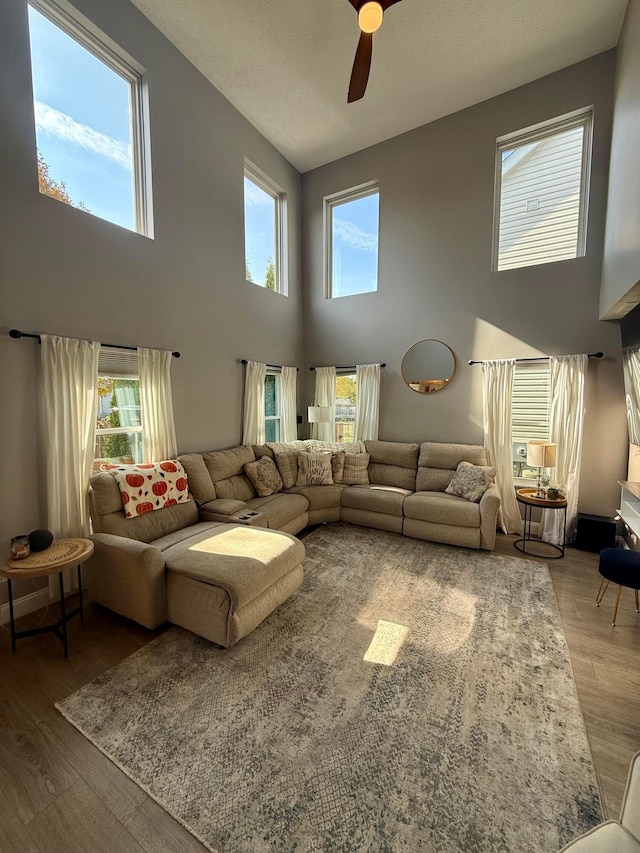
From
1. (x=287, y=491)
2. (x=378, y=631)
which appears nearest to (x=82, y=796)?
(x=378, y=631)

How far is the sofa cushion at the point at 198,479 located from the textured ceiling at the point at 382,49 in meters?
4.10

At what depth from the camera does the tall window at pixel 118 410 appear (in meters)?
3.10

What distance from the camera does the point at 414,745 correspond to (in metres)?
1.59

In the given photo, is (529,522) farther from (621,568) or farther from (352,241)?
(352,241)

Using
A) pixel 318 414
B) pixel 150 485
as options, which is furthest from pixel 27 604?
pixel 318 414

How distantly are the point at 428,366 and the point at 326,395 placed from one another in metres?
1.62

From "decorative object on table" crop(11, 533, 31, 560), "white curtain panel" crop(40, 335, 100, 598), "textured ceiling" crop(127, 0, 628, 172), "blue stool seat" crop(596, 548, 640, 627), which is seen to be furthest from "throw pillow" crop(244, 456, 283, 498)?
"textured ceiling" crop(127, 0, 628, 172)

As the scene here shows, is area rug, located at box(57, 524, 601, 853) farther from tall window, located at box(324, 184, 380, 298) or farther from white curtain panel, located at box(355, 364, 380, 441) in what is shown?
tall window, located at box(324, 184, 380, 298)

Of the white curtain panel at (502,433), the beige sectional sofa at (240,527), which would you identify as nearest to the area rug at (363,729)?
the beige sectional sofa at (240,527)

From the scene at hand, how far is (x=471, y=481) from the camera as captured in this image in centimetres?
391

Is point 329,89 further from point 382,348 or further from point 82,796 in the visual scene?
point 82,796

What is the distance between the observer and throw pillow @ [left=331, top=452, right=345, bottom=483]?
4621mm

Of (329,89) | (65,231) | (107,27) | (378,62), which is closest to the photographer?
(65,231)

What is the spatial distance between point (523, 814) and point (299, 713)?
0.98 meters
